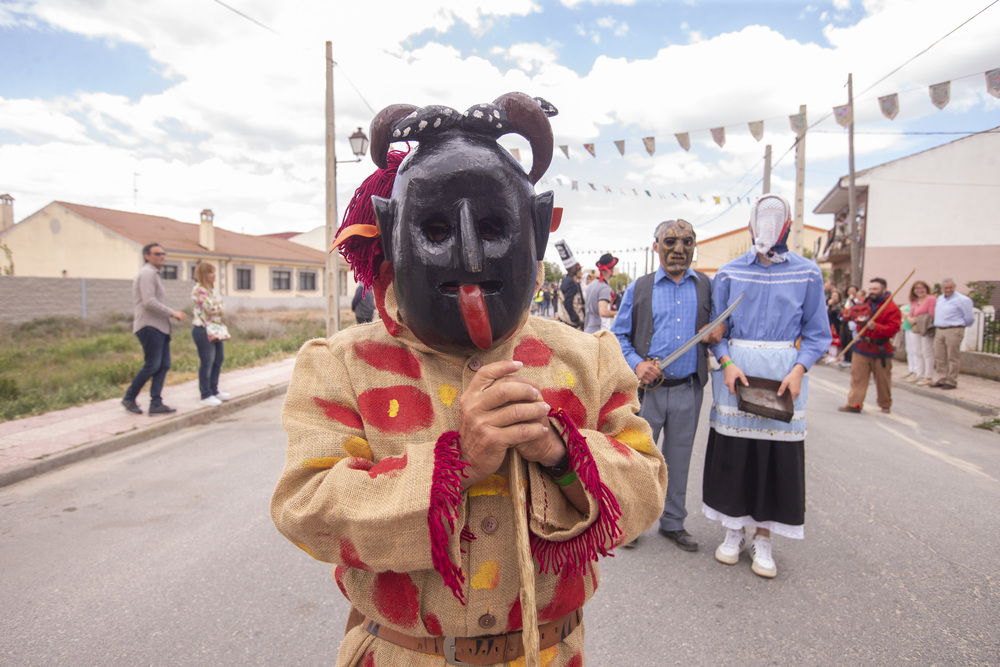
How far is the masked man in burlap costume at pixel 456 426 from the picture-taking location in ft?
3.20

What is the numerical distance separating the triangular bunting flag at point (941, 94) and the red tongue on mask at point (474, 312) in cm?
1216

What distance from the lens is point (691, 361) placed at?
350cm

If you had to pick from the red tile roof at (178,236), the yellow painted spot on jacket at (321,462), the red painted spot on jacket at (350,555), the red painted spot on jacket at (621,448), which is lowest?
the red painted spot on jacket at (350,555)

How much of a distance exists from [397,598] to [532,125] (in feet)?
3.30

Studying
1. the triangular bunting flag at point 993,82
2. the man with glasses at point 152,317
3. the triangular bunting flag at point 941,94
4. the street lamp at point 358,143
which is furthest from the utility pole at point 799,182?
the man with glasses at point 152,317

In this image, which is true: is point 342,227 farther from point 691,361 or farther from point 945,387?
point 945,387

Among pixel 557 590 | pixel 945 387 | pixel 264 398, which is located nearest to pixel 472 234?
pixel 557 590

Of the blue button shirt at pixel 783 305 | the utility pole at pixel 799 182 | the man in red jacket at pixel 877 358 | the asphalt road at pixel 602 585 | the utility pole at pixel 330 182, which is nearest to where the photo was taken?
the asphalt road at pixel 602 585

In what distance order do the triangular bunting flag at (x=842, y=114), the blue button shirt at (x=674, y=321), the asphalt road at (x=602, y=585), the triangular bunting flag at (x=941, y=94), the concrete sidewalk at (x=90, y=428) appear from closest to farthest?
the asphalt road at (x=602, y=585) → the blue button shirt at (x=674, y=321) → the concrete sidewalk at (x=90, y=428) → the triangular bunting flag at (x=941, y=94) → the triangular bunting flag at (x=842, y=114)

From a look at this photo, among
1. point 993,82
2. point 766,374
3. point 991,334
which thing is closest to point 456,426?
point 766,374

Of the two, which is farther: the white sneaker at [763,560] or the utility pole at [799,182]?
the utility pole at [799,182]

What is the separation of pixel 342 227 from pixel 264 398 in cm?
820

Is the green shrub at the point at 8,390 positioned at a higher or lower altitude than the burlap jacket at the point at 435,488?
lower

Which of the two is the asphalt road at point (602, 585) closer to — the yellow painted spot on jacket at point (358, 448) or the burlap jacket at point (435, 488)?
the burlap jacket at point (435, 488)
